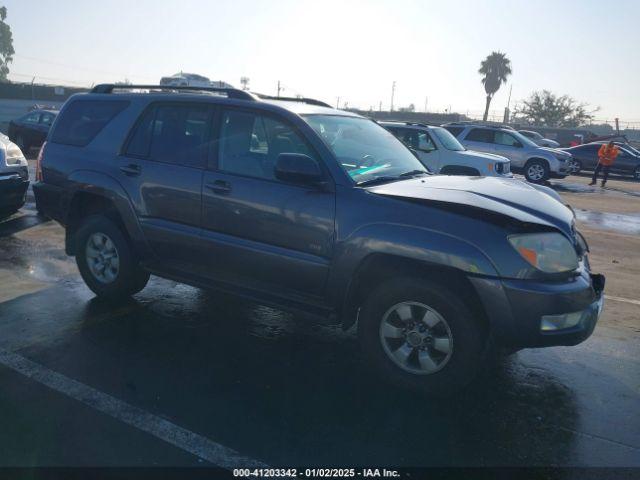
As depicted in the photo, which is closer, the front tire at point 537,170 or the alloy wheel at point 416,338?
the alloy wheel at point 416,338

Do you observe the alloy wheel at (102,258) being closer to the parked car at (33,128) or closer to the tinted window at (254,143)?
the tinted window at (254,143)

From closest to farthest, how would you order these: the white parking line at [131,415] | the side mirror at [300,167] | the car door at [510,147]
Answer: the white parking line at [131,415], the side mirror at [300,167], the car door at [510,147]

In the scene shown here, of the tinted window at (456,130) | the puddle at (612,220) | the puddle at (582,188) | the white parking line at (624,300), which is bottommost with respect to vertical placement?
the puddle at (582,188)

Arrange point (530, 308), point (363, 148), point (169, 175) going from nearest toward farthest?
1. point (530, 308)
2. point (363, 148)
3. point (169, 175)

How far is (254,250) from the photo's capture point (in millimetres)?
4020

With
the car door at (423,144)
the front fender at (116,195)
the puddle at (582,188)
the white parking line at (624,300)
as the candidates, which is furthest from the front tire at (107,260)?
the puddle at (582,188)

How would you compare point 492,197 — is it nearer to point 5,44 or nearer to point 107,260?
point 107,260

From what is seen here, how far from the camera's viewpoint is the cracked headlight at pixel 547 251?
10.6 ft

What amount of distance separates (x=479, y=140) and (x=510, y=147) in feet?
4.41

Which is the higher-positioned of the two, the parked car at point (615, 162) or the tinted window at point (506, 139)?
the tinted window at point (506, 139)

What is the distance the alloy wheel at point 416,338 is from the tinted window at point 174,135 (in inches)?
78.8

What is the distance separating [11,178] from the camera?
25.3 feet

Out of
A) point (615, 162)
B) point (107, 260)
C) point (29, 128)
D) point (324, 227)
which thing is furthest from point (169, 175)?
point (615, 162)

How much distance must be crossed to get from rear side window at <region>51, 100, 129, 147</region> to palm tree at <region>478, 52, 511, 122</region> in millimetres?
57358
